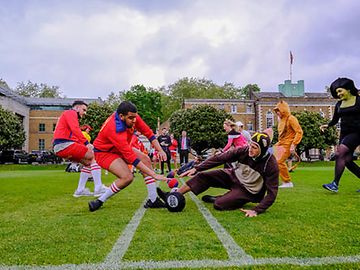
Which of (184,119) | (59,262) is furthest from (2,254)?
(184,119)

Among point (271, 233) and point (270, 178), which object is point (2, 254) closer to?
point (271, 233)

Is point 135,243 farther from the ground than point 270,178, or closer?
closer

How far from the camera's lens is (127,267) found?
2779 millimetres

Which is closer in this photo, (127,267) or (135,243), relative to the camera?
(127,267)

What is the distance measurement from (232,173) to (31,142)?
7044 centimetres

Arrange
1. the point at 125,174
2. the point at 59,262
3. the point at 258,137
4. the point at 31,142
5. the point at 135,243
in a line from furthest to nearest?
the point at 31,142, the point at 125,174, the point at 258,137, the point at 135,243, the point at 59,262

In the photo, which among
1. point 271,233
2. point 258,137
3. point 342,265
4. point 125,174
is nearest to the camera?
point 342,265

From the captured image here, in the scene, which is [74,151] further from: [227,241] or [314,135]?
[314,135]

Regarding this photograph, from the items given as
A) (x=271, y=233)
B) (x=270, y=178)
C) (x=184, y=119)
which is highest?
(x=184, y=119)

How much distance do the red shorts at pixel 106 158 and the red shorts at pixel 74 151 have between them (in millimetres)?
1483

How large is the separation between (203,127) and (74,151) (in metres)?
38.1

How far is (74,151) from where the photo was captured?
24.5ft

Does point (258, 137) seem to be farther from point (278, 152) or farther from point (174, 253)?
point (278, 152)

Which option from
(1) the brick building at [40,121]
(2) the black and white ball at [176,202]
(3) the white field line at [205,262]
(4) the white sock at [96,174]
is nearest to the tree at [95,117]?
(1) the brick building at [40,121]
